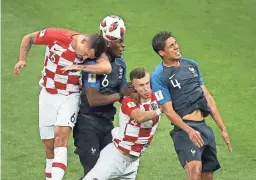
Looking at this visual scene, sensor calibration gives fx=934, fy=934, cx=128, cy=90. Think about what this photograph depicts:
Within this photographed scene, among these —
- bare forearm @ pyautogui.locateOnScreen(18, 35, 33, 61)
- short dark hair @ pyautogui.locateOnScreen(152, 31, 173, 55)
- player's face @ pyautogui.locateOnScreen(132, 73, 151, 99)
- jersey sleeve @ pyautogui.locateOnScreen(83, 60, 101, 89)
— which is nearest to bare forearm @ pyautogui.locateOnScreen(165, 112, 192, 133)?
player's face @ pyautogui.locateOnScreen(132, 73, 151, 99)

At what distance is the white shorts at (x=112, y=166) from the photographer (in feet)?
34.2

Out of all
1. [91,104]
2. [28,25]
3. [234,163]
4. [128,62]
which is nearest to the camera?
[91,104]

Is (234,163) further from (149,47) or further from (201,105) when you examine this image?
(149,47)

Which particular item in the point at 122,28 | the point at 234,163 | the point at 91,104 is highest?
the point at 122,28

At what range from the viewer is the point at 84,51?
34.9 ft

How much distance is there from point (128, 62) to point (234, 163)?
414 centimetres

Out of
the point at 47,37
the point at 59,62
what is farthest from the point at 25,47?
the point at 59,62

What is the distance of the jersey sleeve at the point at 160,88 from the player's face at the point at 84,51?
0.74 m

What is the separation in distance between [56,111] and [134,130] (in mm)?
1117

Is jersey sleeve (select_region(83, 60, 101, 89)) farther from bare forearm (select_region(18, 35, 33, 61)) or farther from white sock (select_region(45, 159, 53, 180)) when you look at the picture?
white sock (select_region(45, 159, 53, 180))

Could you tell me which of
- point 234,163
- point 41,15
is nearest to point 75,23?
point 41,15

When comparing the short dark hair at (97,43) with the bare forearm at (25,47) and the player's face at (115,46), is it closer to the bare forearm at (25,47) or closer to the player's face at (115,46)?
the player's face at (115,46)

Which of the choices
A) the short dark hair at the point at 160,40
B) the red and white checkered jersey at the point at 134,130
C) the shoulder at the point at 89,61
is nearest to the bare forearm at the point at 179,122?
the red and white checkered jersey at the point at 134,130

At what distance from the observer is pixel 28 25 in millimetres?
17641
